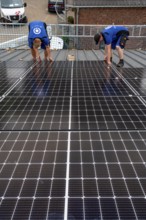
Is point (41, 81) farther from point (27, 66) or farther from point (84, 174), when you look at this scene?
point (84, 174)

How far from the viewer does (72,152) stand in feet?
8.89

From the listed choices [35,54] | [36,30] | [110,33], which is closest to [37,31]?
[36,30]

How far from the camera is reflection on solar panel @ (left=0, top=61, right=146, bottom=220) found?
1989 millimetres

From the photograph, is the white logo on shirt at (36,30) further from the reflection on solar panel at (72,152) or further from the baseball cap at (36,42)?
the reflection on solar panel at (72,152)

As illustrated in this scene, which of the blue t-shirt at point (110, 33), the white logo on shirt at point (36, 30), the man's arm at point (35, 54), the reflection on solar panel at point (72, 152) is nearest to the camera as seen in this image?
the reflection on solar panel at point (72, 152)

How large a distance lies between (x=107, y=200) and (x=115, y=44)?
6.37 meters

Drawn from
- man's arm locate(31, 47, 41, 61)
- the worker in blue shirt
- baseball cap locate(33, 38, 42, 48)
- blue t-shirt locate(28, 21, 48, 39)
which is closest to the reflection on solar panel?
the worker in blue shirt

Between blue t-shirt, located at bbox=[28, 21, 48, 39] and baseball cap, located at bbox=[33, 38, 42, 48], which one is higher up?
blue t-shirt, located at bbox=[28, 21, 48, 39]

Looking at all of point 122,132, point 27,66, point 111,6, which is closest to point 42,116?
point 122,132

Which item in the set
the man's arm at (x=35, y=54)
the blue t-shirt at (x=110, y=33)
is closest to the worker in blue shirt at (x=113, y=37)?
the blue t-shirt at (x=110, y=33)

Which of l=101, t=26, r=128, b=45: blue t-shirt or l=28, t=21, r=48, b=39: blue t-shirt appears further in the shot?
l=28, t=21, r=48, b=39: blue t-shirt

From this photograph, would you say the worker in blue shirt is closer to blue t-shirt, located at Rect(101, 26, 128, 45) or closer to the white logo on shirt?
blue t-shirt, located at Rect(101, 26, 128, 45)

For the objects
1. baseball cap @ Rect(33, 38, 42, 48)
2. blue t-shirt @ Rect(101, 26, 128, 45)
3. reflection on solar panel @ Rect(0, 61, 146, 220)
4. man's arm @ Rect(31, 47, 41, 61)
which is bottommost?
reflection on solar panel @ Rect(0, 61, 146, 220)

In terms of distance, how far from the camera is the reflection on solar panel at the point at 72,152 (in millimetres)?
1989
